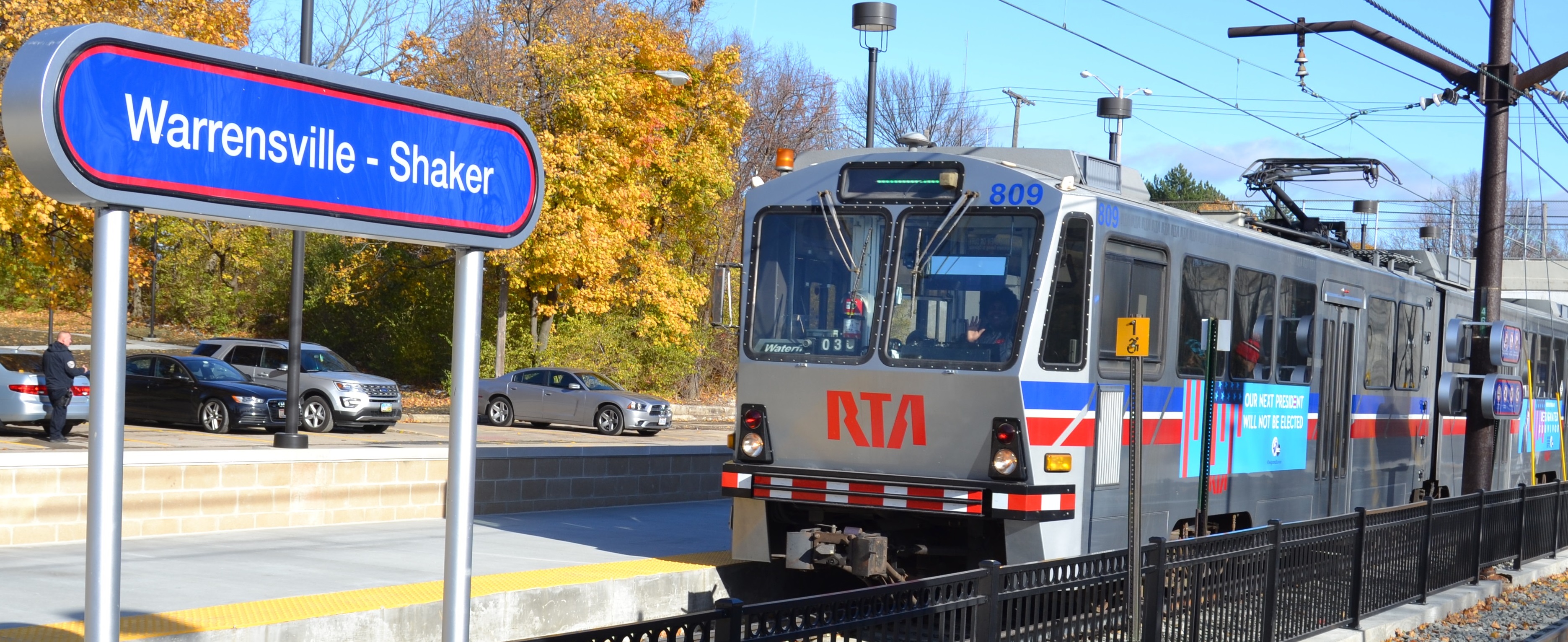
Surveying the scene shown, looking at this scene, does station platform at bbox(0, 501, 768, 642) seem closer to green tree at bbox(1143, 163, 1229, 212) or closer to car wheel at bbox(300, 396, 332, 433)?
car wheel at bbox(300, 396, 332, 433)

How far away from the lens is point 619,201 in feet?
110

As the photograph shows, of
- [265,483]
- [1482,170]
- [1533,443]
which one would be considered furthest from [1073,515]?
[1533,443]

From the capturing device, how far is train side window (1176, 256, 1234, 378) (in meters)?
11.1

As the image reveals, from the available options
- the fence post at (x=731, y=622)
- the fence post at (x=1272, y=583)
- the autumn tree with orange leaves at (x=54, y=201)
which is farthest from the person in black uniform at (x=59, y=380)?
the fence post at (x=731, y=622)

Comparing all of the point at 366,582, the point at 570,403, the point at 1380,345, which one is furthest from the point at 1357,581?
the point at 570,403

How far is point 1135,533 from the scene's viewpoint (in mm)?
7562

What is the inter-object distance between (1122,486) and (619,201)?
79.5 ft

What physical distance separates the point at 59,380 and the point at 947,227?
1371cm

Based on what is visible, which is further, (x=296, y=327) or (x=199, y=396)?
(x=199, y=396)

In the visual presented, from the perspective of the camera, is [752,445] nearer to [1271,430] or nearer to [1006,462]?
[1006,462]

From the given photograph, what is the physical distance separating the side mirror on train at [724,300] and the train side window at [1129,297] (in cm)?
271

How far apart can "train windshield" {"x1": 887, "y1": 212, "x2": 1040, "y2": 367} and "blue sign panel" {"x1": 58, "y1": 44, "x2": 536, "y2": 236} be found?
622 centimetres

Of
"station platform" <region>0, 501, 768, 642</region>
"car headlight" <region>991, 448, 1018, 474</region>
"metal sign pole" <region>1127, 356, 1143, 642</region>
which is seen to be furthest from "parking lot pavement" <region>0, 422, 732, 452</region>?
"metal sign pole" <region>1127, 356, 1143, 642</region>

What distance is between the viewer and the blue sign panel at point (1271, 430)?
12.1m
